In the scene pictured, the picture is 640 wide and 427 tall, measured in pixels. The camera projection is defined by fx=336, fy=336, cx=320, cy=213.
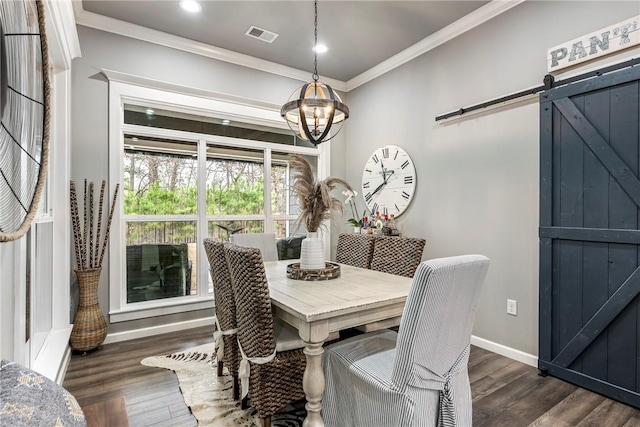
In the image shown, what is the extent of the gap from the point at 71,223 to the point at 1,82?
2.25 meters

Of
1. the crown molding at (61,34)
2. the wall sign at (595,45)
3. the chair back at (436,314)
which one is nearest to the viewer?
the chair back at (436,314)

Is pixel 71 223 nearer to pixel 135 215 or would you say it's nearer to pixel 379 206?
pixel 135 215

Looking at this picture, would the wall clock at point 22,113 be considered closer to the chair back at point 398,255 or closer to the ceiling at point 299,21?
the ceiling at point 299,21

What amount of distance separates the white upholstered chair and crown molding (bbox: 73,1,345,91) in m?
3.39

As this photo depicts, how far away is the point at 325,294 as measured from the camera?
1896mm

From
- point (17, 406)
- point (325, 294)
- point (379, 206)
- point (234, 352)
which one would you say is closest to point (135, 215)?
point (234, 352)

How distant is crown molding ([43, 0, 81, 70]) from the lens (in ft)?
6.66

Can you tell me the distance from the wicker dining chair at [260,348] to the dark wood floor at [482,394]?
0.55 m

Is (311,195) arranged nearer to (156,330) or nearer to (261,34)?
(261,34)

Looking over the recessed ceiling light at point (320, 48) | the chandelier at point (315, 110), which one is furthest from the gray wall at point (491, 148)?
the chandelier at point (315, 110)

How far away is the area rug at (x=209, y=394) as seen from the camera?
1.93 m

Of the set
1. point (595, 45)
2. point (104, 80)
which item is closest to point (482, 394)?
point (595, 45)

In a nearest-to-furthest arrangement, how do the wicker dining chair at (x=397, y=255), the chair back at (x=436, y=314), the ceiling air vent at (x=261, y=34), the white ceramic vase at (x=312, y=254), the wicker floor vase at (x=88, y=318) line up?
the chair back at (x=436, y=314)
the white ceramic vase at (x=312, y=254)
the wicker dining chair at (x=397, y=255)
the wicker floor vase at (x=88, y=318)
the ceiling air vent at (x=261, y=34)

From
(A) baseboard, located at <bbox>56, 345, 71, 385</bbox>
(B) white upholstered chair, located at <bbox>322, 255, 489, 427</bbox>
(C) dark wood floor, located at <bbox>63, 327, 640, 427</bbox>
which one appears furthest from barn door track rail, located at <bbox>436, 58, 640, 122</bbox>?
(A) baseboard, located at <bbox>56, 345, 71, 385</bbox>
